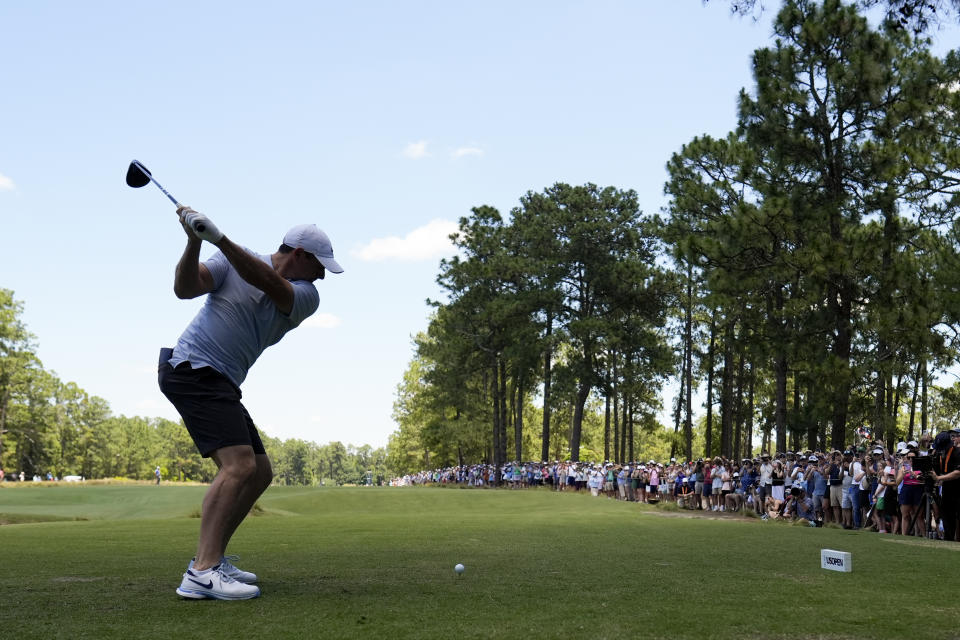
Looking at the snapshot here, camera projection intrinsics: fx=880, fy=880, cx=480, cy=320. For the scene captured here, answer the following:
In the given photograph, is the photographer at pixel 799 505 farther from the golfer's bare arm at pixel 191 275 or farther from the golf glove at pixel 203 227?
the golf glove at pixel 203 227

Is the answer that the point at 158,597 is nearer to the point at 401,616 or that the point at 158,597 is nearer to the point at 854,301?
the point at 401,616

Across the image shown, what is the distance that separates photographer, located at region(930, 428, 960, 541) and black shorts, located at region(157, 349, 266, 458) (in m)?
13.3

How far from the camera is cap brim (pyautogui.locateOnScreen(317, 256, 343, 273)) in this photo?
5.48 meters

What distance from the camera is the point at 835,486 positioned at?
2073 cm

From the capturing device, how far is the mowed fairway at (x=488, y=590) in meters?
4.22

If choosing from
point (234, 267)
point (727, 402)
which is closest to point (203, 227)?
point (234, 267)

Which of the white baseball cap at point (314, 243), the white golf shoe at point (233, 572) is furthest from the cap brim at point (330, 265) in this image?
the white golf shoe at point (233, 572)

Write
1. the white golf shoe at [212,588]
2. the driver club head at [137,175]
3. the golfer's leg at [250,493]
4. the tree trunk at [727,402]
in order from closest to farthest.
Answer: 1. the white golf shoe at [212,588]
2. the golfer's leg at [250,493]
3. the driver club head at [137,175]
4. the tree trunk at [727,402]

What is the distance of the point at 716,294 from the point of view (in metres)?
29.5

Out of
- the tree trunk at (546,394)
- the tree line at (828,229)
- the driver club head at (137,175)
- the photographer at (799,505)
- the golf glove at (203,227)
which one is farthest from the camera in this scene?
the tree trunk at (546,394)

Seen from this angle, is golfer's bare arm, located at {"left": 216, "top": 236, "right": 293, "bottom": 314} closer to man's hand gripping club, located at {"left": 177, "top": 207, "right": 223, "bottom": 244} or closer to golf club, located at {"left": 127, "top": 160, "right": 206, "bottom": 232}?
man's hand gripping club, located at {"left": 177, "top": 207, "right": 223, "bottom": 244}

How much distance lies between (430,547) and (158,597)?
453 cm

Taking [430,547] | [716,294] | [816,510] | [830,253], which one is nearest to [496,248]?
[716,294]

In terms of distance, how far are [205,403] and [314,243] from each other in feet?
3.86
